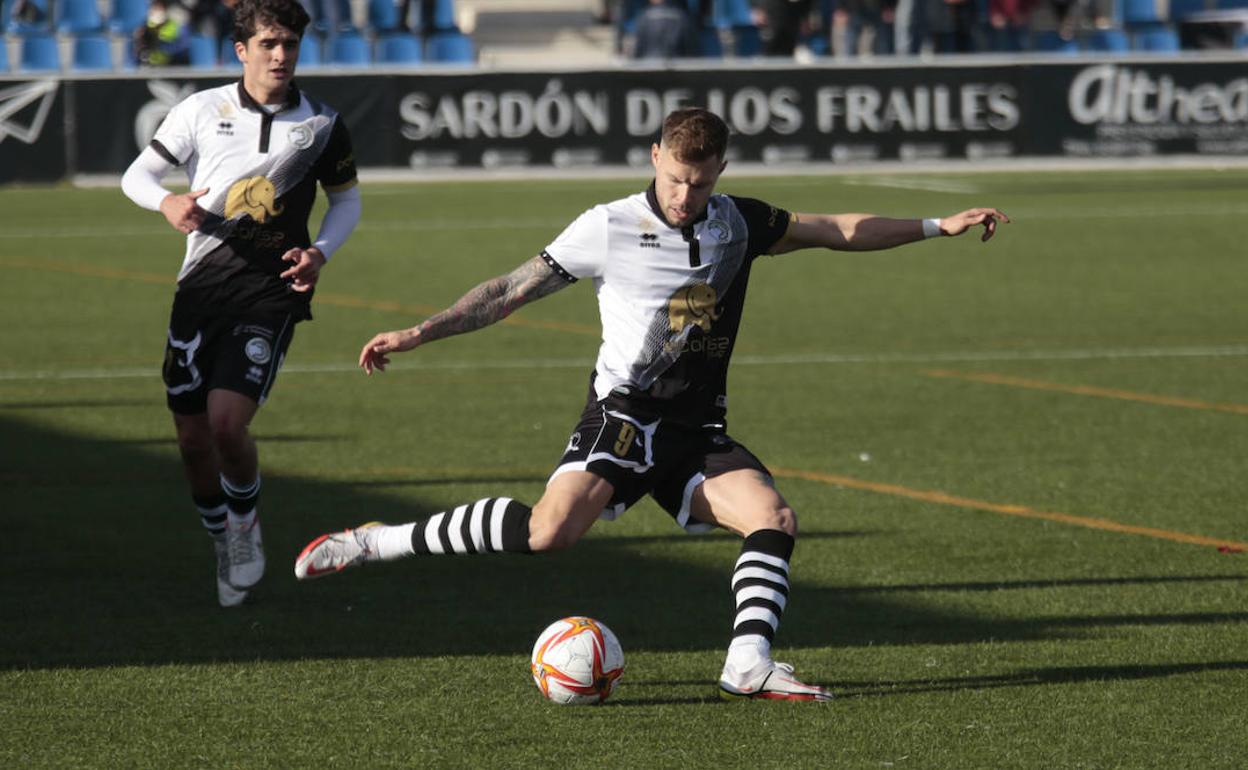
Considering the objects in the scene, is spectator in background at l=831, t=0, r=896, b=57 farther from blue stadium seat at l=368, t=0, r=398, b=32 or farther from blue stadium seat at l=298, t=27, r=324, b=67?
blue stadium seat at l=298, t=27, r=324, b=67

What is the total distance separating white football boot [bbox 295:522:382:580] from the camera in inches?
273

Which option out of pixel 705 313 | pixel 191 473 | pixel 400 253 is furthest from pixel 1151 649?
pixel 400 253

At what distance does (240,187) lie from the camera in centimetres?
779

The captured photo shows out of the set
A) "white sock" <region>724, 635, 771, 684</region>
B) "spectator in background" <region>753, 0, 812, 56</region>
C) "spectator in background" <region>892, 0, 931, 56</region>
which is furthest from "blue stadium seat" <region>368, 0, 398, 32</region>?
"white sock" <region>724, 635, 771, 684</region>

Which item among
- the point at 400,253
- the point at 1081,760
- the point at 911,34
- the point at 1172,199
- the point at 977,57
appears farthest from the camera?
the point at 911,34

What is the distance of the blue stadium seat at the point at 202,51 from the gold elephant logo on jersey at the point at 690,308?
2573 cm

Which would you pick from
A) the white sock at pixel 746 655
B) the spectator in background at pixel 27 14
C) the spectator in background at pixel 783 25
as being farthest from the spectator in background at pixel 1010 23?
the white sock at pixel 746 655

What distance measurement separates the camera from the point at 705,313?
6707mm

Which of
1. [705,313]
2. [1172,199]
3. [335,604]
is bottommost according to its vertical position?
[1172,199]

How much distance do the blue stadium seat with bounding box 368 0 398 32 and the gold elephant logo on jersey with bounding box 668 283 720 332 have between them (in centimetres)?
2814

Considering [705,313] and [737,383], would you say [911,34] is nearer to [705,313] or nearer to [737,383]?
[737,383]

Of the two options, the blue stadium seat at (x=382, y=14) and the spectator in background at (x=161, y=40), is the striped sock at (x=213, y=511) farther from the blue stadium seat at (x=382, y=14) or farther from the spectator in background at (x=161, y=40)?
the blue stadium seat at (x=382, y=14)

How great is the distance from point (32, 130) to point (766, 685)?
2321cm

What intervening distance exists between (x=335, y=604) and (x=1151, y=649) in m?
3.05
